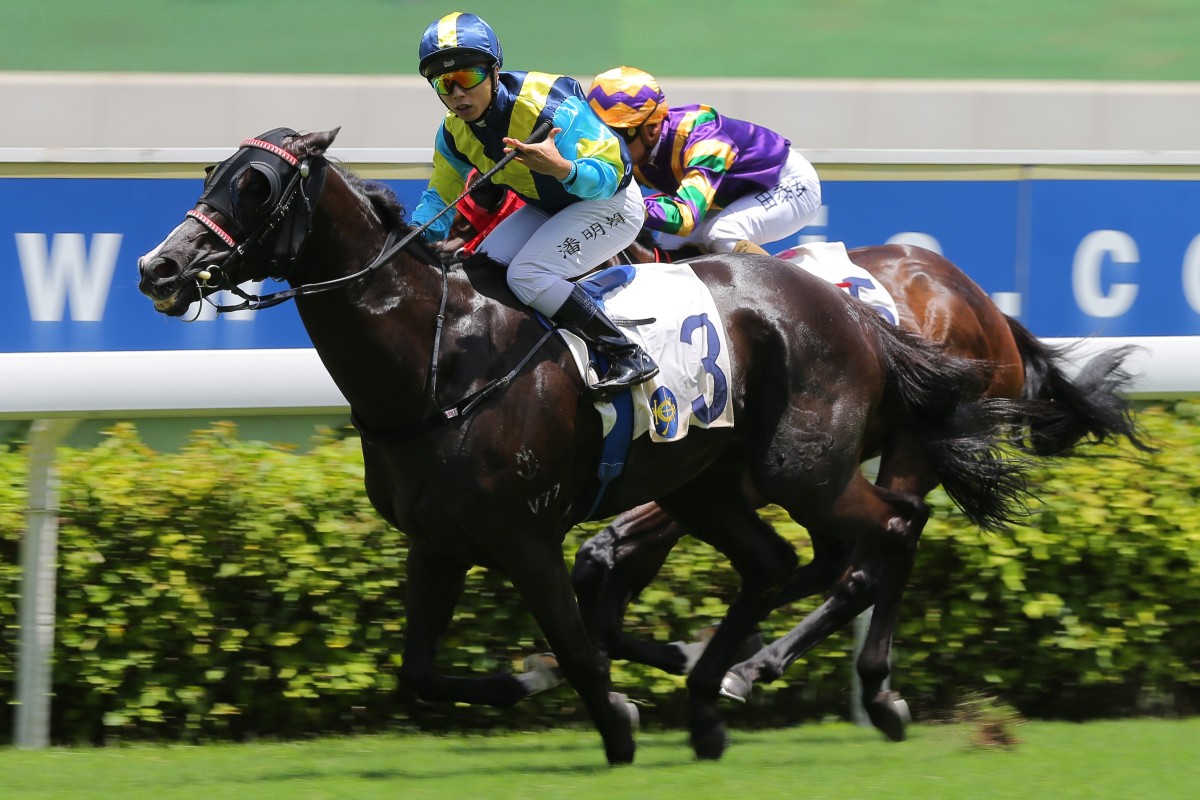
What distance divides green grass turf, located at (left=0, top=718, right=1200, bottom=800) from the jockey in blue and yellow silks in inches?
40.1

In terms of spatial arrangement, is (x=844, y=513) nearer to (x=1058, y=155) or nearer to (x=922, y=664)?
(x=922, y=664)

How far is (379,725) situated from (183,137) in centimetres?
445

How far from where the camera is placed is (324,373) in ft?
15.5

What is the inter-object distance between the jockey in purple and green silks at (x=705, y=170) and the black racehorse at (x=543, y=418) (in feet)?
1.94

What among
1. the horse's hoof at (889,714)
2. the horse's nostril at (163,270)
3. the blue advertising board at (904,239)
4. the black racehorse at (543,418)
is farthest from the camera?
the blue advertising board at (904,239)

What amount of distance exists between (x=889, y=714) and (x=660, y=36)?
5.79m

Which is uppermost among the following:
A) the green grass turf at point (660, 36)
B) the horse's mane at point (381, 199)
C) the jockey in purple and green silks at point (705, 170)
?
the green grass turf at point (660, 36)

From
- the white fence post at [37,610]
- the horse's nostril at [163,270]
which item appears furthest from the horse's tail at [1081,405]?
the white fence post at [37,610]

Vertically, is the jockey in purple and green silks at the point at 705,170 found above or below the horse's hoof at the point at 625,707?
above

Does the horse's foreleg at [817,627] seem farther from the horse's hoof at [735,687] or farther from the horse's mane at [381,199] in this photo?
the horse's mane at [381,199]

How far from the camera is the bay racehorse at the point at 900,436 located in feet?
15.3

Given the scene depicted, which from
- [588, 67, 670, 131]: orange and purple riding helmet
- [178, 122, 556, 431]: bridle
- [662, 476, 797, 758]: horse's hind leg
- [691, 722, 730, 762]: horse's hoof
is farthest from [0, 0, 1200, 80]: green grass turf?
[691, 722, 730, 762]: horse's hoof

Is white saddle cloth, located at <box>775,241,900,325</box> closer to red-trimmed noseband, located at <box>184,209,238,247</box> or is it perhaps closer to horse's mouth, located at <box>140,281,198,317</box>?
red-trimmed noseband, located at <box>184,209,238,247</box>

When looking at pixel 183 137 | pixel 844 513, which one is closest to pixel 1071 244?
pixel 844 513
